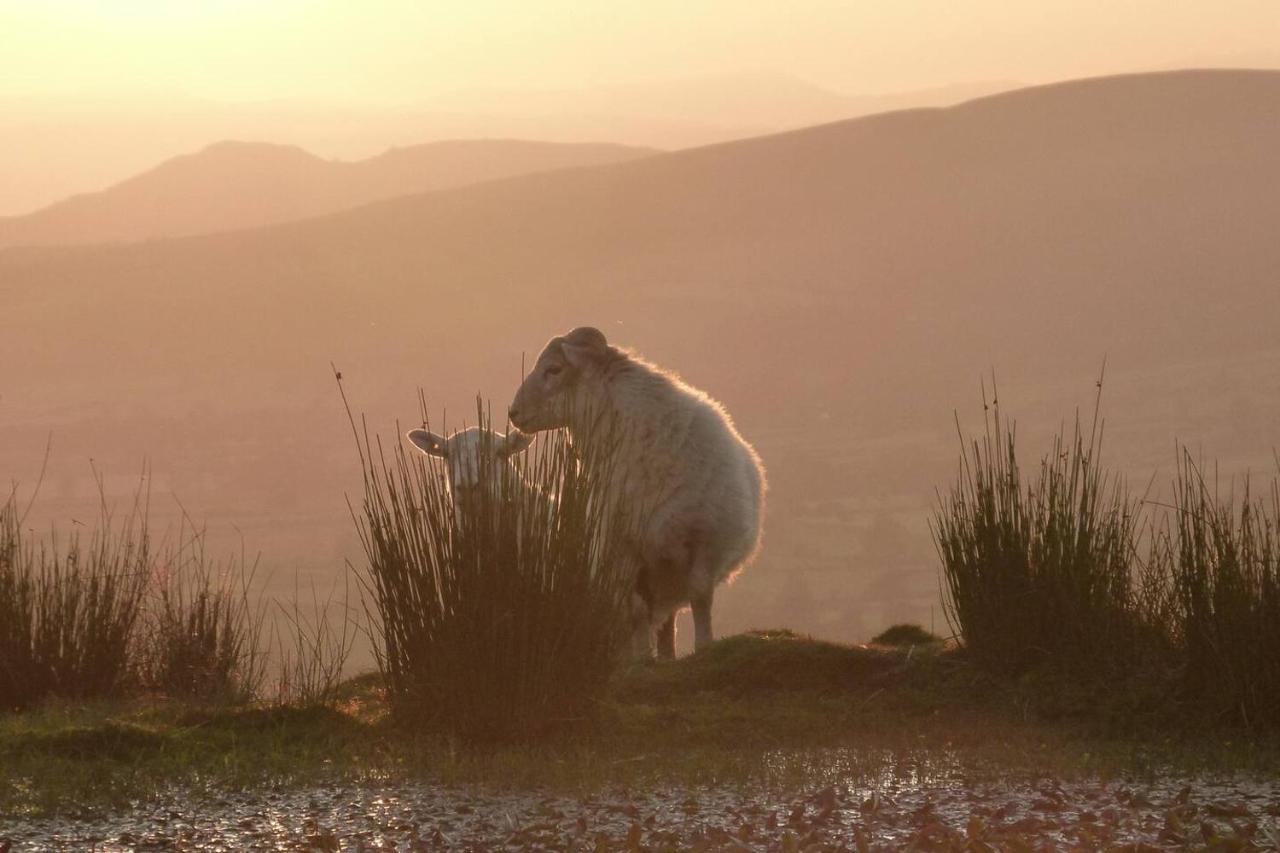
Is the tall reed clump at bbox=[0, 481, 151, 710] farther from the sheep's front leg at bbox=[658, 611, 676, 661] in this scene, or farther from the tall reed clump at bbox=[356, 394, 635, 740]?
the sheep's front leg at bbox=[658, 611, 676, 661]

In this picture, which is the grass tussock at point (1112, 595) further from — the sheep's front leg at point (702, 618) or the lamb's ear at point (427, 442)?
the lamb's ear at point (427, 442)

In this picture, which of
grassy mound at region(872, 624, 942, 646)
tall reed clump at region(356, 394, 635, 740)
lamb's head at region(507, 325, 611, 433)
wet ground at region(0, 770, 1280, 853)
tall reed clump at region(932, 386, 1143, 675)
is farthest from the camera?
grassy mound at region(872, 624, 942, 646)

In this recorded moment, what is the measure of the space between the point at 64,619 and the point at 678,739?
394cm

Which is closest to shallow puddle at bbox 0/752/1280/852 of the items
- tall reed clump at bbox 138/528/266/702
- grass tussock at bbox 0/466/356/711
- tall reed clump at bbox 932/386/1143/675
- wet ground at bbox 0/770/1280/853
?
wet ground at bbox 0/770/1280/853

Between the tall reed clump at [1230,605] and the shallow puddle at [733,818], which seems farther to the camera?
the tall reed clump at [1230,605]

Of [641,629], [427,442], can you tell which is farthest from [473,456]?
[641,629]

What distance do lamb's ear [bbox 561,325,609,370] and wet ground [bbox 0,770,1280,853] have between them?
4.16 metres

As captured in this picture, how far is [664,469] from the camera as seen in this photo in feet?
33.7

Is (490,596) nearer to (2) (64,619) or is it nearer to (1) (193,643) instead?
(1) (193,643)

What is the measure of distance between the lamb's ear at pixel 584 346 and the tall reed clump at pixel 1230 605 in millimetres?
3924

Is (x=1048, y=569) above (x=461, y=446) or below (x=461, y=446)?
below

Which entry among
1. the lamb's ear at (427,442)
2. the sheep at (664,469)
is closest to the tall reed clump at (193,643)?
the lamb's ear at (427,442)

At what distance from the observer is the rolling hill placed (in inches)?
2180

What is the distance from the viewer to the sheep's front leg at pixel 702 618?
10219 millimetres
